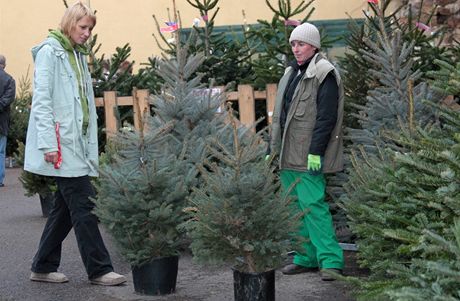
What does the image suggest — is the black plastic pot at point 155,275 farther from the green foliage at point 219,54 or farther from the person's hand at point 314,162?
the green foliage at point 219,54

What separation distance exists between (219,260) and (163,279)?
0.91m

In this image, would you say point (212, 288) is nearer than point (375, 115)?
Yes

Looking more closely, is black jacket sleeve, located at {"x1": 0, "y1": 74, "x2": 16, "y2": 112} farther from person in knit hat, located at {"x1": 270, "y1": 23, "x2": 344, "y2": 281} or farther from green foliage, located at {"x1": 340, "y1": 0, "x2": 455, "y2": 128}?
person in knit hat, located at {"x1": 270, "y1": 23, "x2": 344, "y2": 281}

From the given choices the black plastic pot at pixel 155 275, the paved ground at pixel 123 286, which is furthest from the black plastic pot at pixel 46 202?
A: the black plastic pot at pixel 155 275

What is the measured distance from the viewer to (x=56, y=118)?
251 inches

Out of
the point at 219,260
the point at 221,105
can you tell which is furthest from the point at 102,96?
the point at 219,260

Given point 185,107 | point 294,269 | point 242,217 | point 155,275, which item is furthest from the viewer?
point 185,107

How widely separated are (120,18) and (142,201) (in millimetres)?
14317

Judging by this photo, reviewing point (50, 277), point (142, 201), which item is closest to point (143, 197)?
point (142, 201)

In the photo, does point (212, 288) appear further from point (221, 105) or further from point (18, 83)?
point (18, 83)

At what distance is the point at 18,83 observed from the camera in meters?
20.6

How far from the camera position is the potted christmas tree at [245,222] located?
5328mm

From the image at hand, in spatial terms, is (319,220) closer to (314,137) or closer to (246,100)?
(314,137)

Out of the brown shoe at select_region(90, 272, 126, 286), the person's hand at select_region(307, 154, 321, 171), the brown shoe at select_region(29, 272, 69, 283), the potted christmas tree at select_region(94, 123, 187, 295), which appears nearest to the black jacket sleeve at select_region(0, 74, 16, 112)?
the brown shoe at select_region(29, 272, 69, 283)
